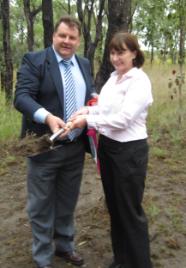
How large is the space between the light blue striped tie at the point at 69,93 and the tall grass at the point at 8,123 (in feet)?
15.1

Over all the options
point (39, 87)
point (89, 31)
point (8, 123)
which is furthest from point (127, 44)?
point (89, 31)

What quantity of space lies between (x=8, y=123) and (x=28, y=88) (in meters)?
5.22

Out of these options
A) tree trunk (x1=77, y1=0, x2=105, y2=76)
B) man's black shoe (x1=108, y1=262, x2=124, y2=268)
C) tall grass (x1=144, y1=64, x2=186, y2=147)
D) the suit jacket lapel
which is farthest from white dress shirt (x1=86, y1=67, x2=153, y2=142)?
tree trunk (x1=77, y1=0, x2=105, y2=76)

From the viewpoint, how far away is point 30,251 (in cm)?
449

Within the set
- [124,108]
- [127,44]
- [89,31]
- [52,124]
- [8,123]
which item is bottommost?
[8,123]

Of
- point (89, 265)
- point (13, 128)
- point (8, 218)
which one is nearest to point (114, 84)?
point (89, 265)

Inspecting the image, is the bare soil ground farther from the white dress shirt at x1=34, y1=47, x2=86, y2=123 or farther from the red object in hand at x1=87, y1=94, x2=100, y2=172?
the white dress shirt at x1=34, y1=47, x2=86, y2=123

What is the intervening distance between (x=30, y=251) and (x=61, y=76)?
177cm

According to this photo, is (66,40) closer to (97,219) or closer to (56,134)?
(56,134)

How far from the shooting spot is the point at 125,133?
3.51 m

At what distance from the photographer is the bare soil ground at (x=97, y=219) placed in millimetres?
4406

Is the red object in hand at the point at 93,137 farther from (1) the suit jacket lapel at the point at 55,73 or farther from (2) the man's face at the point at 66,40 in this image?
(2) the man's face at the point at 66,40

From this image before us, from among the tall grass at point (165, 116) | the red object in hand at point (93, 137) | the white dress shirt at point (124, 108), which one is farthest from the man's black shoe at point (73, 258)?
the tall grass at point (165, 116)

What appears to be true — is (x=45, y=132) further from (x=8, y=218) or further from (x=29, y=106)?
(x=8, y=218)
